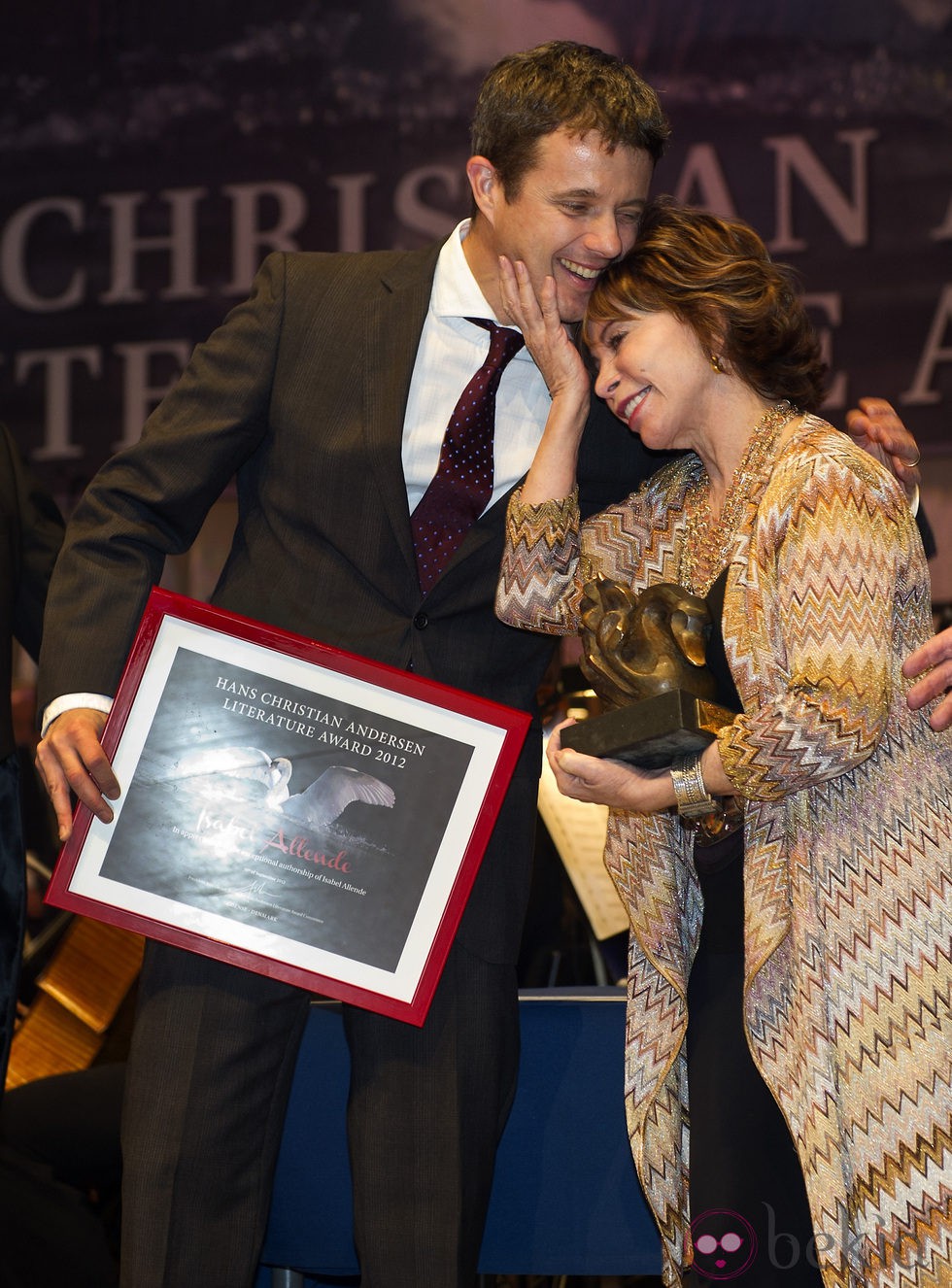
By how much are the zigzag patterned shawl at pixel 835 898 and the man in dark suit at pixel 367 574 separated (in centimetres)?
27

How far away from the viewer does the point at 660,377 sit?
6.75 feet

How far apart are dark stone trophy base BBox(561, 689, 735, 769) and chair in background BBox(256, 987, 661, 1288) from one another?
0.76 m

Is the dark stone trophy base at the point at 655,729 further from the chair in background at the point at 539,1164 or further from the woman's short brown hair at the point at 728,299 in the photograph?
the chair in background at the point at 539,1164

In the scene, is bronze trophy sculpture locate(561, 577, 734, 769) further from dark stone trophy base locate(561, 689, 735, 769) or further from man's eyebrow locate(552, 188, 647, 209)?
man's eyebrow locate(552, 188, 647, 209)

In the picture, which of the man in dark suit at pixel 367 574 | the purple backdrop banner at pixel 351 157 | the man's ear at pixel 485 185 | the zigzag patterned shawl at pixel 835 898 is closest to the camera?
the zigzag patterned shawl at pixel 835 898

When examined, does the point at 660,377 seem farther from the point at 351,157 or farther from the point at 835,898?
the point at 351,157

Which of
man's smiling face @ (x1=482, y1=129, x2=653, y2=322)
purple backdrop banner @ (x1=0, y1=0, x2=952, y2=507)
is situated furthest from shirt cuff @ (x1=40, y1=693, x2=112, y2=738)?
purple backdrop banner @ (x1=0, y1=0, x2=952, y2=507)

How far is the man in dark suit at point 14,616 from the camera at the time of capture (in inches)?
105

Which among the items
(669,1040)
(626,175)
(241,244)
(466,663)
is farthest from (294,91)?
(669,1040)

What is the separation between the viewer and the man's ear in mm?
2352

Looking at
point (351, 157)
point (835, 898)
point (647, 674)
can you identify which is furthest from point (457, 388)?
point (351, 157)

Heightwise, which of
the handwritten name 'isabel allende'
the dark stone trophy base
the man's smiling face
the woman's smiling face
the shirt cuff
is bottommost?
the handwritten name 'isabel allende'

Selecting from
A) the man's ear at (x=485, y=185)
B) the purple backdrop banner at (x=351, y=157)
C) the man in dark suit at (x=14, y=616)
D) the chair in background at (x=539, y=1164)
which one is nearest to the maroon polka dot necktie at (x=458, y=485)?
the man's ear at (x=485, y=185)

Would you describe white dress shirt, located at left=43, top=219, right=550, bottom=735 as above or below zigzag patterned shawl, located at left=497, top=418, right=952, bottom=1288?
above
